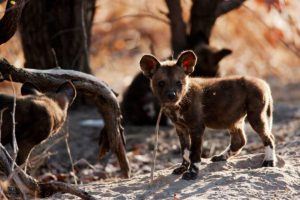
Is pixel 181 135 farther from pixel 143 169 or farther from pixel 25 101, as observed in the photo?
pixel 143 169

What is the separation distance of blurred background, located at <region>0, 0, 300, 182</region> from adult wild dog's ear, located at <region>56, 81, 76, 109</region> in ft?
7.05

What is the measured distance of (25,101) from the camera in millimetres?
5895

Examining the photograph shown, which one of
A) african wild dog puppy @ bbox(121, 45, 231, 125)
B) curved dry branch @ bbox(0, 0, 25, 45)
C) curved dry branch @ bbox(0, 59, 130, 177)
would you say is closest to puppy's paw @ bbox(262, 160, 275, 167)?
curved dry branch @ bbox(0, 59, 130, 177)

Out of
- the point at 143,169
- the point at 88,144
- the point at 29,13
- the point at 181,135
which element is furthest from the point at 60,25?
the point at 181,135

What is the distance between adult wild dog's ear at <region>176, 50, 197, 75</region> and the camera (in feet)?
Answer: 22.0

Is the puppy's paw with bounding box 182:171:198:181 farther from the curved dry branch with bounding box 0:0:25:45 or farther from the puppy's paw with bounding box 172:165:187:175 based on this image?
the curved dry branch with bounding box 0:0:25:45

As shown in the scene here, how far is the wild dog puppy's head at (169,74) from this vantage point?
258 inches

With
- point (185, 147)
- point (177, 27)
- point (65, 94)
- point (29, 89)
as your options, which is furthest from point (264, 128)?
point (177, 27)

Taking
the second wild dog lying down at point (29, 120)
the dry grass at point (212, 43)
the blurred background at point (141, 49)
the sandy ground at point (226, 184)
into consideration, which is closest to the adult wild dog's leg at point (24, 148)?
the second wild dog lying down at point (29, 120)

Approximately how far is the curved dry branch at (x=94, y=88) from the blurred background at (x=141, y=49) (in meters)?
1.12

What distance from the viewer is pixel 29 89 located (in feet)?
20.3

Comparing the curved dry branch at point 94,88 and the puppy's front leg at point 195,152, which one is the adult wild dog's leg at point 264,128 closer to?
the puppy's front leg at point 195,152

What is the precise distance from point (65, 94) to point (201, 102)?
120cm

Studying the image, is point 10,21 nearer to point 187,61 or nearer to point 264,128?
point 187,61
